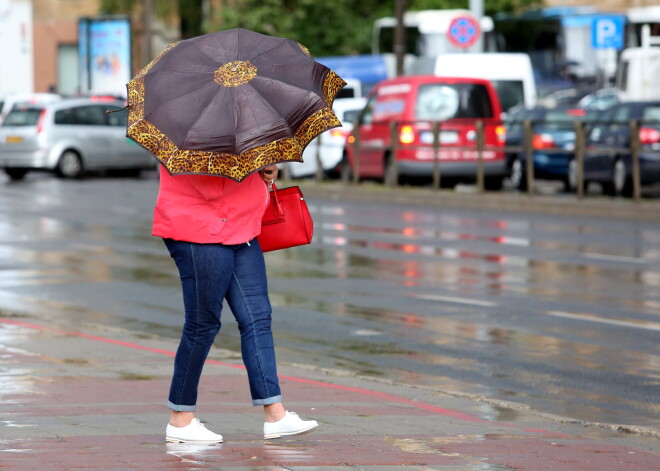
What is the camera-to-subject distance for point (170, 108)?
6.33 meters

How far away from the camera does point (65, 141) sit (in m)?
34.0

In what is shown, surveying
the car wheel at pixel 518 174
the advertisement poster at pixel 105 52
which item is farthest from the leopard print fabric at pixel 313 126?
the advertisement poster at pixel 105 52

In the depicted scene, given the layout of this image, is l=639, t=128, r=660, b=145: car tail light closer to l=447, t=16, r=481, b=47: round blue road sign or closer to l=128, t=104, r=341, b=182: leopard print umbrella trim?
l=447, t=16, r=481, b=47: round blue road sign

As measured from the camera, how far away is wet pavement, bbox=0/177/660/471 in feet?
20.9

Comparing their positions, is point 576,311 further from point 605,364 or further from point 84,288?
point 84,288

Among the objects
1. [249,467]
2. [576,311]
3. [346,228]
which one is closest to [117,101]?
[346,228]

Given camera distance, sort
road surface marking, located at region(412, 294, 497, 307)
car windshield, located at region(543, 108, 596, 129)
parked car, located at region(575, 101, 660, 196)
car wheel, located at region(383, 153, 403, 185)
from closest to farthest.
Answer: road surface marking, located at region(412, 294, 497, 307) < parked car, located at region(575, 101, 660, 196) < car wheel, located at region(383, 153, 403, 185) < car windshield, located at region(543, 108, 596, 129)

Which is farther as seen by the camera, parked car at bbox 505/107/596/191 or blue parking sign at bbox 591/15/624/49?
blue parking sign at bbox 591/15/624/49

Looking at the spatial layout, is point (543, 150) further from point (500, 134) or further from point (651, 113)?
point (651, 113)

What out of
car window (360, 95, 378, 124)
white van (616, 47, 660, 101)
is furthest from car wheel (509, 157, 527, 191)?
white van (616, 47, 660, 101)

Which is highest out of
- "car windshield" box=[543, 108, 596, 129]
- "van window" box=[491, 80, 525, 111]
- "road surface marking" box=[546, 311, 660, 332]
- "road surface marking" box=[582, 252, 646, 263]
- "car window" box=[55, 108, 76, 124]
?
"road surface marking" box=[546, 311, 660, 332]

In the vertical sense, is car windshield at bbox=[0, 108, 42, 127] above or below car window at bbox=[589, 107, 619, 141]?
below

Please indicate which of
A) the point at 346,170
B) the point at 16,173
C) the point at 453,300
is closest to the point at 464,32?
the point at 346,170

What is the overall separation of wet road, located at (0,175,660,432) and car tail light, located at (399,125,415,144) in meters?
4.87
